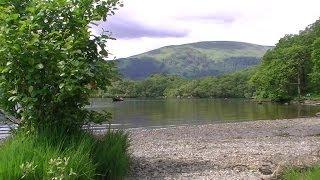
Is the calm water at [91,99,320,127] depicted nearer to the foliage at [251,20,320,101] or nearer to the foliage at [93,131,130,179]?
the foliage at [93,131,130,179]

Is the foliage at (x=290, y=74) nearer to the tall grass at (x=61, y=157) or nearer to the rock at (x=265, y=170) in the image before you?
the rock at (x=265, y=170)

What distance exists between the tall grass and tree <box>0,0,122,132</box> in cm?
67

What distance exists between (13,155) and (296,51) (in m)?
120

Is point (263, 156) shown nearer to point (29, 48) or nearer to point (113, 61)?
point (113, 61)

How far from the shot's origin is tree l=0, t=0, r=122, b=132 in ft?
36.2

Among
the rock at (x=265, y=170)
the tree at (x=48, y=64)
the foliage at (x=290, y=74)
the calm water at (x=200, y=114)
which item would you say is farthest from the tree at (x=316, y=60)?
the tree at (x=48, y=64)

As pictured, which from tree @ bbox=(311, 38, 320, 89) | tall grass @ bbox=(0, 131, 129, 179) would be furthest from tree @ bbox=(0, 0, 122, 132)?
tree @ bbox=(311, 38, 320, 89)

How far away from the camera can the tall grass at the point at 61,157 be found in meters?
8.80

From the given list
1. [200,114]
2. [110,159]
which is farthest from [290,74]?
[110,159]

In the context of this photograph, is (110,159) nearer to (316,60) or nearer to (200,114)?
(200,114)

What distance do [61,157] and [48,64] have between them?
2.70 metres

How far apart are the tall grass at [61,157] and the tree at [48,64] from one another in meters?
0.67

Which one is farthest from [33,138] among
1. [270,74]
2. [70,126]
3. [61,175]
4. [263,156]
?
[270,74]

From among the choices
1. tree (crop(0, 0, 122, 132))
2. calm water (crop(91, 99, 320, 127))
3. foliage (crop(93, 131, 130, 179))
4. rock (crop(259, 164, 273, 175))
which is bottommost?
calm water (crop(91, 99, 320, 127))
